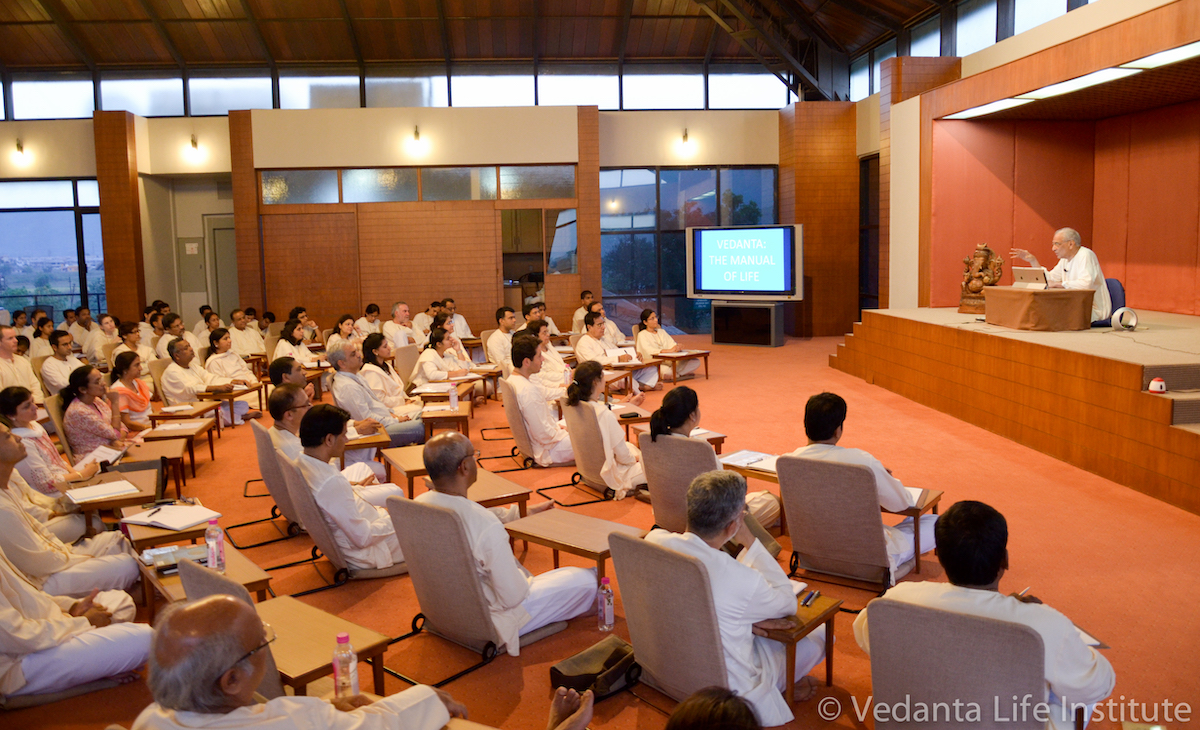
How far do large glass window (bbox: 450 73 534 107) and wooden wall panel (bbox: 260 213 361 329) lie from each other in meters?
2.87

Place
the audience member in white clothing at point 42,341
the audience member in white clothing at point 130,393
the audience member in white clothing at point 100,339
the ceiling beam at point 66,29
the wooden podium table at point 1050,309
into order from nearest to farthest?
the audience member in white clothing at point 130,393, the wooden podium table at point 1050,309, the audience member in white clothing at point 42,341, the audience member in white clothing at point 100,339, the ceiling beam at point 66,29

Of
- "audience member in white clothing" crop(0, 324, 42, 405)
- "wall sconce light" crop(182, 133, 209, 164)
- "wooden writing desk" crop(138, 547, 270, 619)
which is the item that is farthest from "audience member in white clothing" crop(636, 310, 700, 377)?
"wall sconce light" crop(182, 133, 209, 164)

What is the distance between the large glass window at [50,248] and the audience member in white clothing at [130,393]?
9.07 meters

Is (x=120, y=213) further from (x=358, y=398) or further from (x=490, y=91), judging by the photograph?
(x=358, y=398)

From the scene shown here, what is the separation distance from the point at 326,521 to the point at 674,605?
221 centimetres

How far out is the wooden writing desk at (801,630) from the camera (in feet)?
9.27

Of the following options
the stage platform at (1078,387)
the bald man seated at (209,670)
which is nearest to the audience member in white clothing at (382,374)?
the stage platform at (1078,387)

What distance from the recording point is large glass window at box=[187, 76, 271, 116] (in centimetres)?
1464

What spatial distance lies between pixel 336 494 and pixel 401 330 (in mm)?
7437

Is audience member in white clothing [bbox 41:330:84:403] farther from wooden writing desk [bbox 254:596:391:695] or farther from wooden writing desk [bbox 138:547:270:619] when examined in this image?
wooden writing desk [bbox 254:596:391:695]

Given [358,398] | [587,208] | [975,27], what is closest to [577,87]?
[587,208]

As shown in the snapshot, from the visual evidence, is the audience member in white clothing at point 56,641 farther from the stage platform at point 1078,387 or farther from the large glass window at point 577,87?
the large glass window at point 577,87

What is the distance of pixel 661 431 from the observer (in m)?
4.55

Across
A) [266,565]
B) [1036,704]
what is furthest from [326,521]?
[1036,704]
